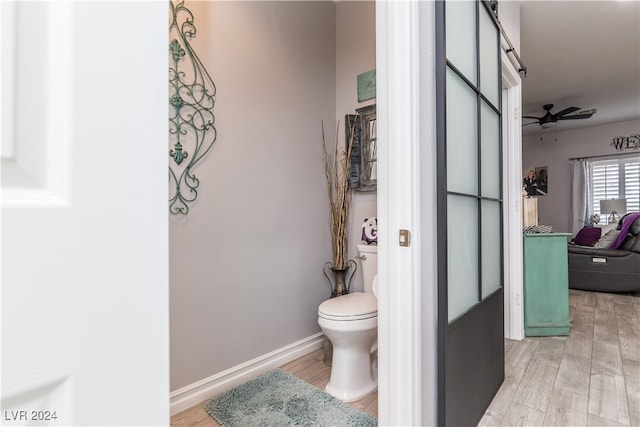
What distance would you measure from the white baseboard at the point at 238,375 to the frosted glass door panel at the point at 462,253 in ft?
4.19

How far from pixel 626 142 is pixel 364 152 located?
20.0 feet

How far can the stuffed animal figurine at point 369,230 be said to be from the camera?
7.58 feet

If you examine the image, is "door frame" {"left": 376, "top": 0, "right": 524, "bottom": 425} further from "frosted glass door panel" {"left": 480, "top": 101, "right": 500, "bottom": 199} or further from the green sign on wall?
the green sign on wall

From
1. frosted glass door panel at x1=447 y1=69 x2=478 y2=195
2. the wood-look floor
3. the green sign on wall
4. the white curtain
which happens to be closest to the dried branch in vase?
the green sign on wall

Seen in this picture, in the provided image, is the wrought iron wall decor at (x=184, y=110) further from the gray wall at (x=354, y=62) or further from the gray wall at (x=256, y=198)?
the gray wall at (x=354, y=62)

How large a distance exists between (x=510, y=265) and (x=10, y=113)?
2.92 m

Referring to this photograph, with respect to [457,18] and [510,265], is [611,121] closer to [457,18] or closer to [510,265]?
[510,265]

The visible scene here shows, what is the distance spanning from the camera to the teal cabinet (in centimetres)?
261

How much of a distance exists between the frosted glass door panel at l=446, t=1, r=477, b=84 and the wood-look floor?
1662 millimetres

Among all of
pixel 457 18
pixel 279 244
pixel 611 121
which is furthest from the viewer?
pixel 611 121

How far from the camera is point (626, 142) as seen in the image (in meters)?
5.69

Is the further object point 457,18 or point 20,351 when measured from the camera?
point 457,18

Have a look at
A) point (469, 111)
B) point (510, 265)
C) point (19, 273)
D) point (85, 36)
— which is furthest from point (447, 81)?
point (510, 265)

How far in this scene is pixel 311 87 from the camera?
2439mm
